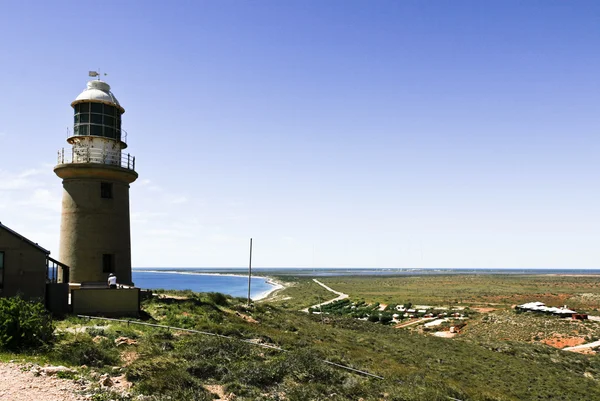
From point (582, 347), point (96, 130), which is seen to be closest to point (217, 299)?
point (96, 130)

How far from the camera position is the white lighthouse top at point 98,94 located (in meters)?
24.8

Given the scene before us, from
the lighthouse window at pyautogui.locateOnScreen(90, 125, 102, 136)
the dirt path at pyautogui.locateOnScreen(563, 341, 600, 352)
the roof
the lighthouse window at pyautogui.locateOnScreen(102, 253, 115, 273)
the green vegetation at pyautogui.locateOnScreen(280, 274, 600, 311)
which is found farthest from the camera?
the green vegetation at pyautogui.locateOnScreen(280, 274, 600, 311)

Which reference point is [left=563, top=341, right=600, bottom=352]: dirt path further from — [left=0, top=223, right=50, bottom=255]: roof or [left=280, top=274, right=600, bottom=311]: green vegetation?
[left=0, top=223, right=50, bottom=255]: roof

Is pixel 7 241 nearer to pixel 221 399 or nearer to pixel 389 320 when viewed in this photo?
pixel 221 399

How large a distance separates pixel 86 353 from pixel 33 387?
242 centimetres

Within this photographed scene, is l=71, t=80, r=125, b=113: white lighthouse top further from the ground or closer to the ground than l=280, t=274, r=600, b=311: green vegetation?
further from the ground

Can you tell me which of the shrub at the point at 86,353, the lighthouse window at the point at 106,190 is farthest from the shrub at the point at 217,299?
the shrub at the point at 86,353

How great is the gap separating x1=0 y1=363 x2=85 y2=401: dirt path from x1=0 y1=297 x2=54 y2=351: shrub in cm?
229

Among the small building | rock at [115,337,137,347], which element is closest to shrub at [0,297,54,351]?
rock at [115,337,137,347]

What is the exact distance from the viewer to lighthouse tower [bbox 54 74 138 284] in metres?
24.2

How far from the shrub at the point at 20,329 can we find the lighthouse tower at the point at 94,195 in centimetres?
1077

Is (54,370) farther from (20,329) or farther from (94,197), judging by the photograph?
(94,197)

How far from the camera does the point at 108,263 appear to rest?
24719 mm

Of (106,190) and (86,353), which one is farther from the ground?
(106,190)
